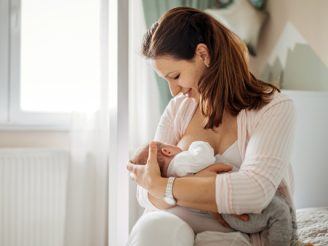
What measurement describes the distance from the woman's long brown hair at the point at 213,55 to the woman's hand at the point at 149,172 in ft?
0.57

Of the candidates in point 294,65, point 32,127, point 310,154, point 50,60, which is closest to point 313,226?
point 310,154

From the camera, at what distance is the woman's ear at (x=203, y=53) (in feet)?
3.43

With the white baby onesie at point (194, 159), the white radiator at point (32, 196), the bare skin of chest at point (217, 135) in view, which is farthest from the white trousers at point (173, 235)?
the white radiator at point (32, 196)

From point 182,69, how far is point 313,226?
0.71 meters

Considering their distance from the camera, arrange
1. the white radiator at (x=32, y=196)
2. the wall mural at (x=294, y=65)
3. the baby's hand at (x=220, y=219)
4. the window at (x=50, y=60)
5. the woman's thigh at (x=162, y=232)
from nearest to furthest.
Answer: the woman's thigh at (x=162, y=232) → the baby's hand at (x=220, y=219) → the white radiator at (x=32, y=196) → the window at (x=50, y=60) → the wall mural at (x=294, y=65)

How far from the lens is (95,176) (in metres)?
2.06

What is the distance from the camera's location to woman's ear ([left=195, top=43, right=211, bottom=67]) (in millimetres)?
1045

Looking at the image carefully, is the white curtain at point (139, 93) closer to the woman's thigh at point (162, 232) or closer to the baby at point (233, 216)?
the baby at point (233, 216)

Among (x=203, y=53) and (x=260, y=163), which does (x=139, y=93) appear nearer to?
(x=203, y=53)

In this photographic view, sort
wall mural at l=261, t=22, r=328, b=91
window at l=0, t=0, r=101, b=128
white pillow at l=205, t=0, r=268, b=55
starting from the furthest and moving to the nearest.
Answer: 1. white pillow at l=205, t=0, r=268, b=55
2. wall mural at l=261, t=22, r=328, b=91
3. window at l=0, t=0, r=101, b=128

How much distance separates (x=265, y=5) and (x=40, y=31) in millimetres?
1402

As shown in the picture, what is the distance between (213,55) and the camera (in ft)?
3.44

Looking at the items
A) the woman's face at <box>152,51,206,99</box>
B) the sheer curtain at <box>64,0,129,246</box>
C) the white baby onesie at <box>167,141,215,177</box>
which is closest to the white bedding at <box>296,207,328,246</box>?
the white baby onesie at <box>167,141,215,177</box>

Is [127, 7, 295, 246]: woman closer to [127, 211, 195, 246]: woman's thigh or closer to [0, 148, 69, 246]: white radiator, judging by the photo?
[127, 211, 195, 246]: woman's thigh
